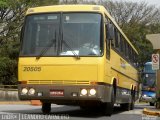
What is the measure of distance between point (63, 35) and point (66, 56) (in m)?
0.70

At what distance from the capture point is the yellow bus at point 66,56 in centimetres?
1495

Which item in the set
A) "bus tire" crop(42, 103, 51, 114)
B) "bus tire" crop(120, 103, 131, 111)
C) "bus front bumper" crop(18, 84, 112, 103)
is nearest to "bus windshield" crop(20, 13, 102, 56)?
"bus front bumper" crop(18, 84, 112, 103)

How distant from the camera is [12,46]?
4522cm

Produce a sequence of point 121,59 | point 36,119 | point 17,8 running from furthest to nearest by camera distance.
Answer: point 17,8 < point 121,59 < point 36,119

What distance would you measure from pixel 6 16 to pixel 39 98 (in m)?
31.4

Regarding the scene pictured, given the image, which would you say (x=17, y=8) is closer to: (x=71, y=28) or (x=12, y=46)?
(x=12, y=46)

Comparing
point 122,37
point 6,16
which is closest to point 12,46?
point 6,16

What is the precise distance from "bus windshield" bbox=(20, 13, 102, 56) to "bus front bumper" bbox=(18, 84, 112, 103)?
3.37 ft

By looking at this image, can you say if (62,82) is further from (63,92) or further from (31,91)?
(31,91)

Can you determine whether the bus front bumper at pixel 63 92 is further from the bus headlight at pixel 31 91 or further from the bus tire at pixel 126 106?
the bus tire at pixel 126 106

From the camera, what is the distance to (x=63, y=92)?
14930mm

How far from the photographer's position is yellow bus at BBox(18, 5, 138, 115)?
14945 mm

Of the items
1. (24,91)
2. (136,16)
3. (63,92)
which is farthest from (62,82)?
(136,16)

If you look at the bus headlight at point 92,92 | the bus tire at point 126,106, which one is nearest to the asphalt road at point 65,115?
the bus headlight at point 92,92
